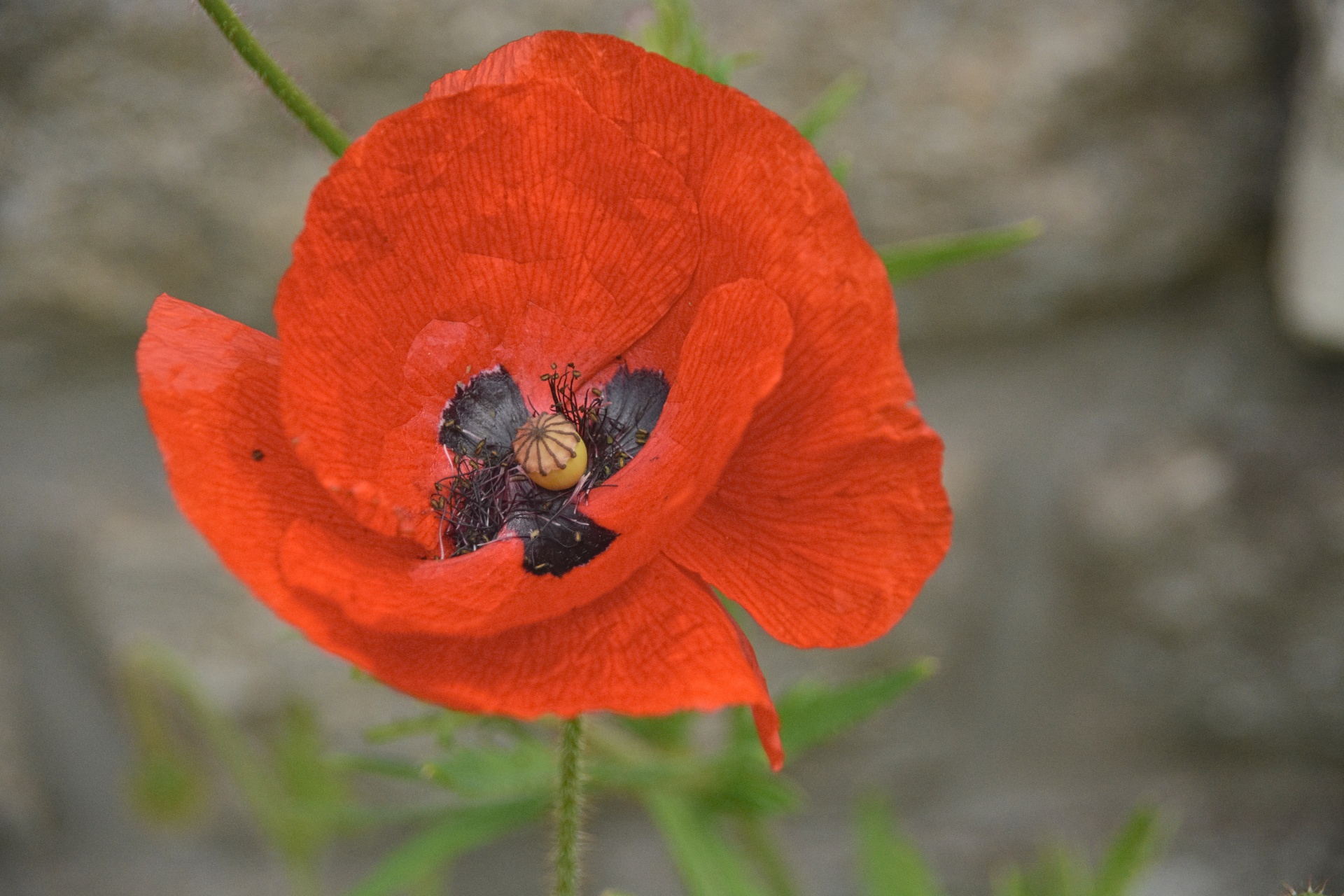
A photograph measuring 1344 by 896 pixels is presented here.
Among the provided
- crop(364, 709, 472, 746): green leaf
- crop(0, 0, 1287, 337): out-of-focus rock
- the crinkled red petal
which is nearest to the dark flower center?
the crinkled red petal

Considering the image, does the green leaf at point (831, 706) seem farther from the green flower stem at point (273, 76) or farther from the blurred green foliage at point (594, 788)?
the green flower stem at point (273, 76)

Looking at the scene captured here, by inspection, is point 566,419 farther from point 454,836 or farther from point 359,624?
point 454,836

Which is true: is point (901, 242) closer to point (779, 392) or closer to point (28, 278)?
point (779, 392)

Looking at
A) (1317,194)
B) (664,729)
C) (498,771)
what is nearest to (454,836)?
(498,771)

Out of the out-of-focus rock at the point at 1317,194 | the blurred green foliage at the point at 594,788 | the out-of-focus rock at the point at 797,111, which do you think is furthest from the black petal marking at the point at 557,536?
the out-of-focus rock at the point at 1317,194

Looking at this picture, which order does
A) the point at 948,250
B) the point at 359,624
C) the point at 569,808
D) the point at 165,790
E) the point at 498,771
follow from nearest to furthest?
the point at 359,624
the point at 569,808
the point at 948,250
the point at 498,771
the point at 165,790

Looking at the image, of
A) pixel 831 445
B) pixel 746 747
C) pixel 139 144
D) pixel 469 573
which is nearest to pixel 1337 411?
pixel 746 747

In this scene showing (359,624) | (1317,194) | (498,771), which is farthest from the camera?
(1317,194)
